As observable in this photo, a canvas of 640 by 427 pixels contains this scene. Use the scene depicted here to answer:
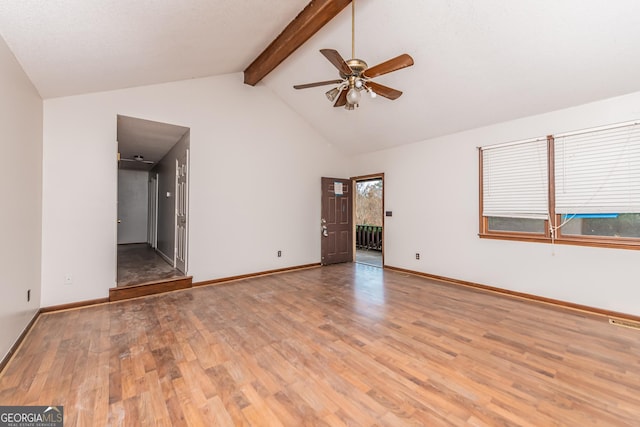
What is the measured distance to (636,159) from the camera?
313cm

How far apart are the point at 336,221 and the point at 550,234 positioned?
3.81m

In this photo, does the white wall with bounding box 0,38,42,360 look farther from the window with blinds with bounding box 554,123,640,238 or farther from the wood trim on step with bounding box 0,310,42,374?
the window with blinds with bounding box 554,123,640,238

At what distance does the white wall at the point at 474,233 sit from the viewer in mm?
3260

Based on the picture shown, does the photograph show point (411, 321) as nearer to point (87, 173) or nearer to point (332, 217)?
point (332, 217)

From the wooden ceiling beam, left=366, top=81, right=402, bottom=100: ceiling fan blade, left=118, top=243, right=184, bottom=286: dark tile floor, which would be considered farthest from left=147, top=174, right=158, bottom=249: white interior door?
left=366, top=81, right=402, bottom=100: ceiling fan blade

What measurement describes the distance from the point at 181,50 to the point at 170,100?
47.1 inches

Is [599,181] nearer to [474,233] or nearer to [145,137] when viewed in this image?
[474,233]

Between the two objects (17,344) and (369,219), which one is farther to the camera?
(369,219)

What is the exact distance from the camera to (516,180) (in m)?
4.05

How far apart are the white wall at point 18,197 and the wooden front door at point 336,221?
14.7 feet

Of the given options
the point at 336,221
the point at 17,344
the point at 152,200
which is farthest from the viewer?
the point at 152,200

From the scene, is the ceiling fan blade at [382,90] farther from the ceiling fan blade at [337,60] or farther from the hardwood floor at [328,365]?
the hardwood floor at [328,365]

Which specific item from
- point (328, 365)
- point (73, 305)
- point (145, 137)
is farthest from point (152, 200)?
point (328, 365)

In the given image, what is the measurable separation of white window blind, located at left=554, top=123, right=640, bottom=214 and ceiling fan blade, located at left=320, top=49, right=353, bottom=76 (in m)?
3.12
